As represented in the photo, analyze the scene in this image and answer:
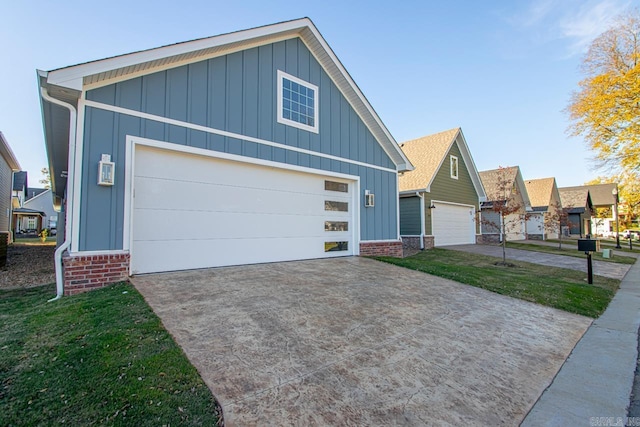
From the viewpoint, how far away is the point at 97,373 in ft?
7.47

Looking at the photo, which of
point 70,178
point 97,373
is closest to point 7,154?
point 70,178

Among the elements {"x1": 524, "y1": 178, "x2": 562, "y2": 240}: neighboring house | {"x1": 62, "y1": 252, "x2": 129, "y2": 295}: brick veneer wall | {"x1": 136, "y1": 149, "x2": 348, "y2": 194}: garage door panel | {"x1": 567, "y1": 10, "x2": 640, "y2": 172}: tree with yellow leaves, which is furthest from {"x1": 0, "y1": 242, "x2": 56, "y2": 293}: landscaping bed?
{"x1": 524, "y1": 178, "x2": 562, "y2": 240}: neighboring house

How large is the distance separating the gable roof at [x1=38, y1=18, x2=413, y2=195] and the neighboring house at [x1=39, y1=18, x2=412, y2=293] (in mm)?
24

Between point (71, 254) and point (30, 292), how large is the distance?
1509 millimetres

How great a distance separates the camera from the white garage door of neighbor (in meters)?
5.41

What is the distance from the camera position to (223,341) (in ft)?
9.68

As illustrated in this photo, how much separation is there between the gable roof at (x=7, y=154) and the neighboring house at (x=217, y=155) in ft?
9.07

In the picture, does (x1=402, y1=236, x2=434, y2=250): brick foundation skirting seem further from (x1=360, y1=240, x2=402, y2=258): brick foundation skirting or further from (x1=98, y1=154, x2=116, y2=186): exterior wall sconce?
(x1=98, y1=154, x2=116, y2=186): exterior wall sconce

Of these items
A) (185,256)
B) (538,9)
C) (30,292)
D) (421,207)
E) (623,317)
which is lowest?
(623,317)

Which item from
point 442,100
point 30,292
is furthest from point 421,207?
point 30,292

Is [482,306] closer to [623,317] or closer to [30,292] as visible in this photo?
[623,317]

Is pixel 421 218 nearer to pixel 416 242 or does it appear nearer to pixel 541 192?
pixel 416 242

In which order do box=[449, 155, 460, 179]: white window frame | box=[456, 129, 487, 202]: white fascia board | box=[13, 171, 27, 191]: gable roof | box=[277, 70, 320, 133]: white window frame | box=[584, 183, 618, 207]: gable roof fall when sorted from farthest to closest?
box=[584, 183, 618, 207]: gable roof, box=[13, 171, 27, 191]: gable roof, box=[456, 129, 487, 202]: white fascia board, box=[449, 155, 460, 179]: white window frame, box=[277, 70, 320, 133]: white window frame

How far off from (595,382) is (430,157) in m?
13.7
